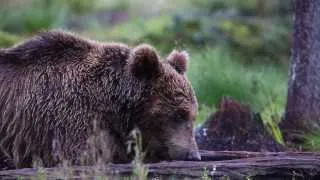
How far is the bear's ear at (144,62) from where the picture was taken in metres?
6.58

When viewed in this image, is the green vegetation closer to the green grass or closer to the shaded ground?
the green grass

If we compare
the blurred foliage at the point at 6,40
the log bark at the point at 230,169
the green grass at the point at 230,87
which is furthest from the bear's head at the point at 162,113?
the blurred foliage at the point at 6,40

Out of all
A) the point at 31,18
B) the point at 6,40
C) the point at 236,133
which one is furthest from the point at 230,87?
the point at 31,18

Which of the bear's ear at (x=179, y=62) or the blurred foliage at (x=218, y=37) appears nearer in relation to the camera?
the bear's ear at (x=179, y=62)

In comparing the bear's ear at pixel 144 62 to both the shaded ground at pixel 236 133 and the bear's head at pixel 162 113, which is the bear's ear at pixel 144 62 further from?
the shaded ground at pixel 236 133

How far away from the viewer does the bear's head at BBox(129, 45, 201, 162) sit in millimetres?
6602

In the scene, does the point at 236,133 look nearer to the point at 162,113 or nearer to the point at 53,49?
the point at 162,113

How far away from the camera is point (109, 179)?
5559 millimetres

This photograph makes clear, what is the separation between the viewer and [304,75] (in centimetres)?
929

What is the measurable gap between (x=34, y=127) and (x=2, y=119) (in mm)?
313

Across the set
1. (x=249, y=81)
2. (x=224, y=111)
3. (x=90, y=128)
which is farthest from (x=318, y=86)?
(x=90, y=128)

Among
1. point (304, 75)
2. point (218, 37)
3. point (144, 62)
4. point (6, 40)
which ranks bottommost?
point (144, 62)

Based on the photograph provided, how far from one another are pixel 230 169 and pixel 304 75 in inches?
130

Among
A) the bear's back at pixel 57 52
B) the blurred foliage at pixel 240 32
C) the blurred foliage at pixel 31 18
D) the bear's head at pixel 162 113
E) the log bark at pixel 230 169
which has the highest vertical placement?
the blurred foliage at pixel 31 18
